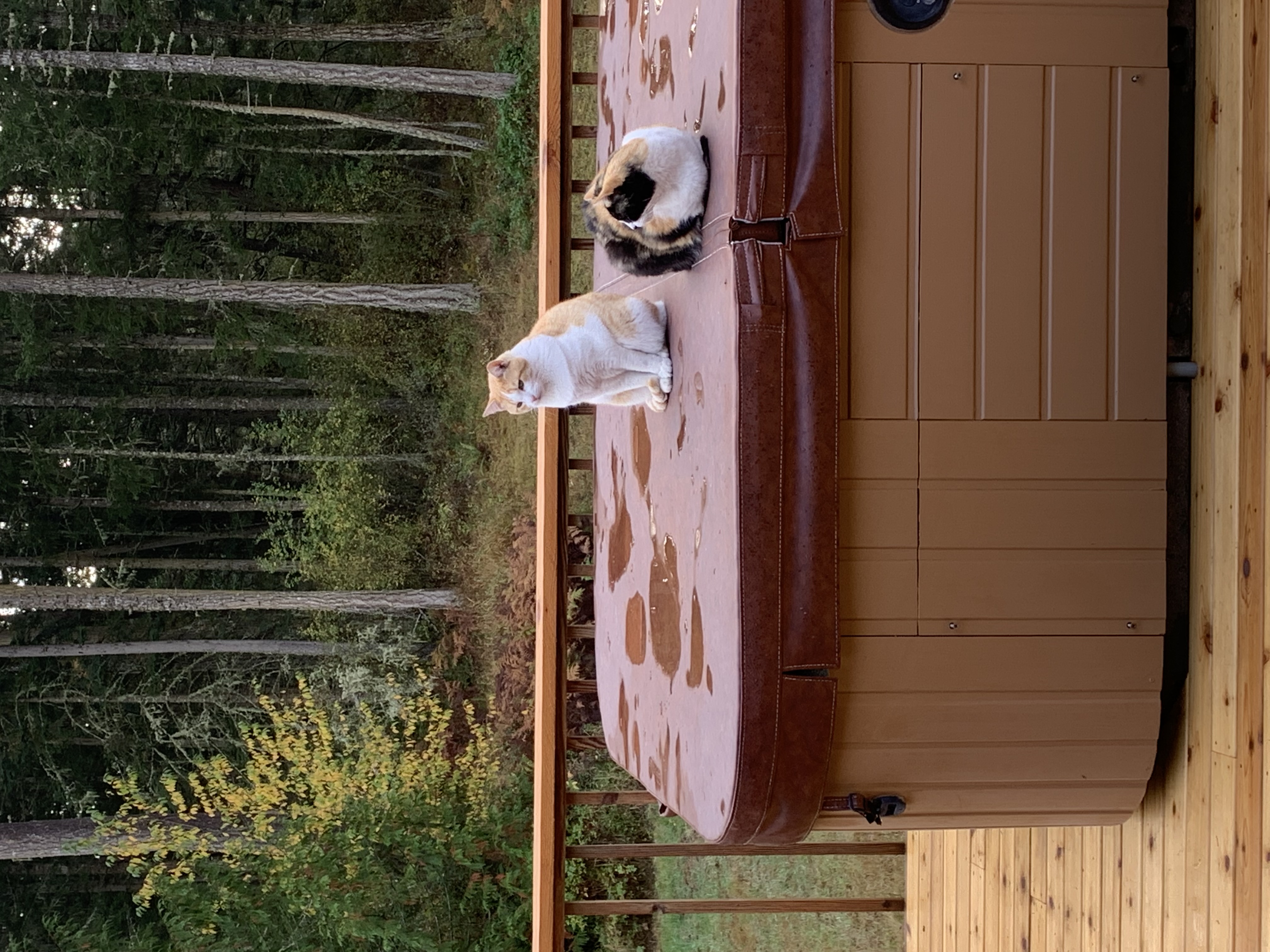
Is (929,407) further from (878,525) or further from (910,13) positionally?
(910,13)

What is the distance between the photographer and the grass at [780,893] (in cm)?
434

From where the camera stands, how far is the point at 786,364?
1885mm

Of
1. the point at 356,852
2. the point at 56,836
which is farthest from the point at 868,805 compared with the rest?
the point at 56,836

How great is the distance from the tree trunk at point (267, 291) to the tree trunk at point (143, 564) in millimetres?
2108

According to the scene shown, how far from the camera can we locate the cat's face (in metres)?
2.46

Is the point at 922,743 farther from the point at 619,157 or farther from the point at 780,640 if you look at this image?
the point at 619,157

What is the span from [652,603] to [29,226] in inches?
300

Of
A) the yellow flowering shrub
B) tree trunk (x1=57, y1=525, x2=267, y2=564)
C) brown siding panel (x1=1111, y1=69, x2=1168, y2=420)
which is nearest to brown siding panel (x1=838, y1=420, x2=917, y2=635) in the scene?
brown siding panel (x1=1111, y1=69, x2=1168, y2=420)

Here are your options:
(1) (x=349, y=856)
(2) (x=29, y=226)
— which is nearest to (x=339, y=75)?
(2) (x=29, y=226)

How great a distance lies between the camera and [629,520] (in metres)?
2.76

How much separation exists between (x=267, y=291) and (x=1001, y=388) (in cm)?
625

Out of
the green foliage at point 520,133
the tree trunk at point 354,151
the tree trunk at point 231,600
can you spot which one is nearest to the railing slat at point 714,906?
the tree trunk at point 231,600

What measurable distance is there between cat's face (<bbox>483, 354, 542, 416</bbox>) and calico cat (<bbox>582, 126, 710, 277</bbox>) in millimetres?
372

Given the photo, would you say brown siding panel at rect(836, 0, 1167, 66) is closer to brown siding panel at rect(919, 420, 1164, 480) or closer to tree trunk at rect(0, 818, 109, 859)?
brown siding panel at rect(919, 420, 1164, 480)
